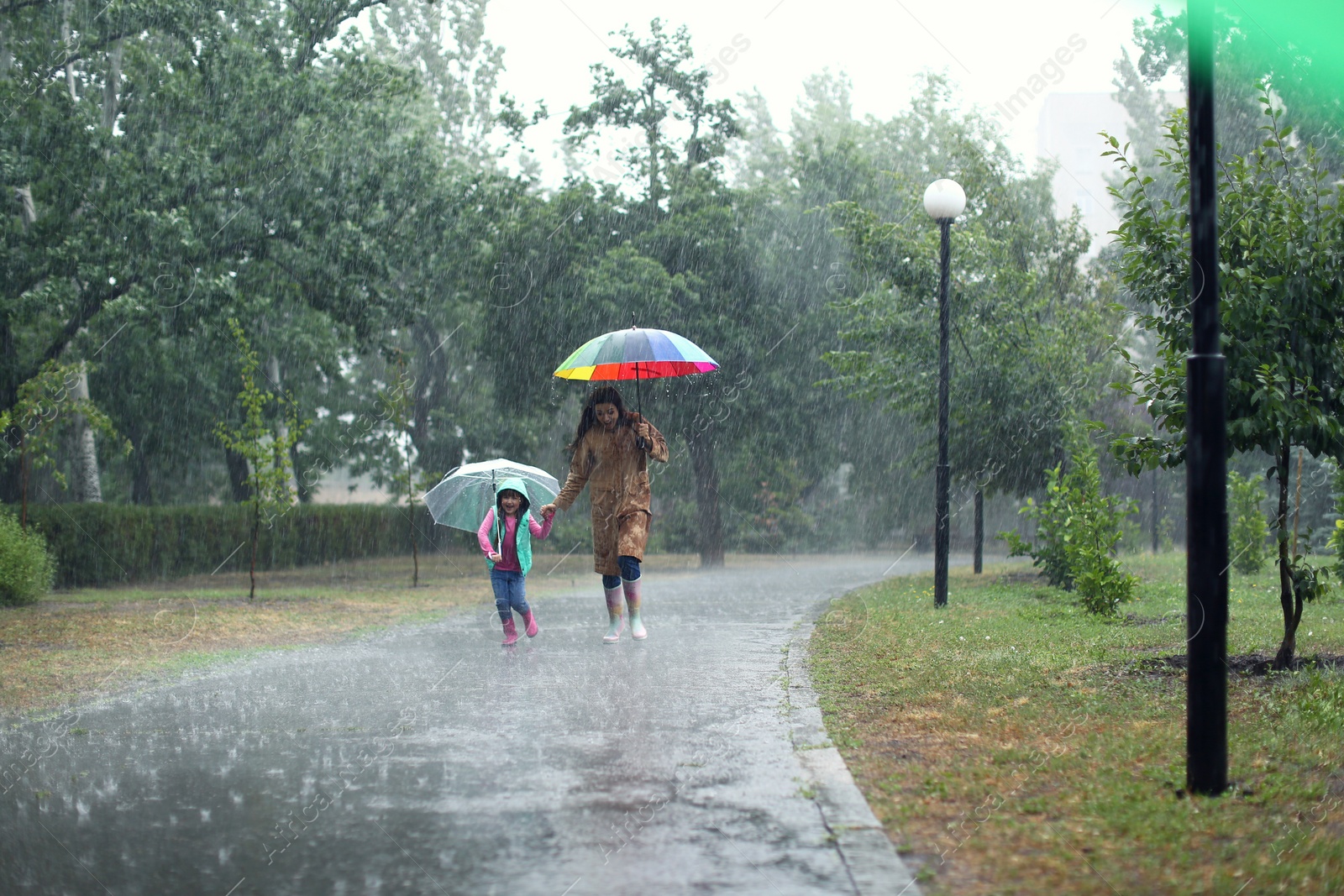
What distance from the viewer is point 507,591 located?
398 inches

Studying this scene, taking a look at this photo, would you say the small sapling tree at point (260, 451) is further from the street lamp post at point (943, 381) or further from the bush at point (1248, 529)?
the bush at point (1248, 529)

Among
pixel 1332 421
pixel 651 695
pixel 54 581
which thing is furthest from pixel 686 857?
pixel 54 581

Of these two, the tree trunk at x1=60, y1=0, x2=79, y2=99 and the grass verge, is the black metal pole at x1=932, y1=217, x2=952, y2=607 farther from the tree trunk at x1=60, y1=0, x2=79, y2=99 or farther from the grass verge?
the tree trunk at x1=60, y1=0, x2=79, y2=99

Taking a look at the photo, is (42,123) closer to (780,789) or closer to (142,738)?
(142,738)

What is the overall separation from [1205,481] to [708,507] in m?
24.4

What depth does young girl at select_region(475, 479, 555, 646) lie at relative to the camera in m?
9.80

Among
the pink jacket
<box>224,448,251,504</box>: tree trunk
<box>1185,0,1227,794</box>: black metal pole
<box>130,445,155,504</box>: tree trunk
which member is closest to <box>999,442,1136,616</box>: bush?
the pink jacket

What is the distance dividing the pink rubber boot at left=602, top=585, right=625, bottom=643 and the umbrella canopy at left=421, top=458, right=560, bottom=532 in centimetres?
105

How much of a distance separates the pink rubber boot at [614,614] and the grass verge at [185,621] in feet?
10.2

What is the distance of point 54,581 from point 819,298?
16369 mm

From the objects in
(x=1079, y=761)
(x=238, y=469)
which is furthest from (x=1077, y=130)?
(x=1079, y=761)

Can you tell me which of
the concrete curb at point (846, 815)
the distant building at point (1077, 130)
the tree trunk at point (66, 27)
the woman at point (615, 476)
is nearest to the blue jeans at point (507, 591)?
A: the woman at point (615, 476)

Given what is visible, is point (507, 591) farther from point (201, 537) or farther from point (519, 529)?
point (201, 537)

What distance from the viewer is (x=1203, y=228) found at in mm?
5008
